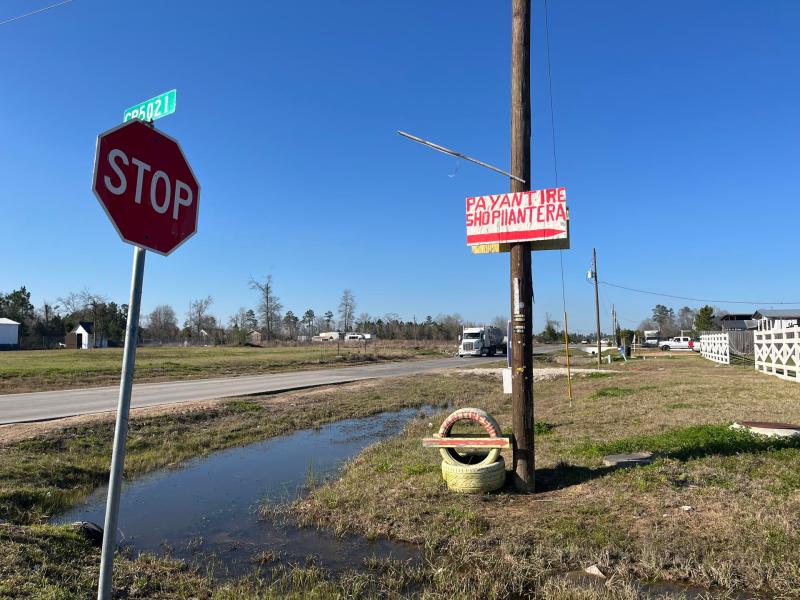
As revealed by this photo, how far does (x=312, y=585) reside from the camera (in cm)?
447

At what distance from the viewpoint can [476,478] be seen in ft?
21.5

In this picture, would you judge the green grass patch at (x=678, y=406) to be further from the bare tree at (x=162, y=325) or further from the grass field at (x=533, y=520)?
the bare tree at (x=162, y=325)

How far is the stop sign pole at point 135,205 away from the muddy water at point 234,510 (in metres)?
2.80

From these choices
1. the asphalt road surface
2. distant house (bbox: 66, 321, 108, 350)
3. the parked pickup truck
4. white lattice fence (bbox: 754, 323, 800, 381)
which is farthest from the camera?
distant house (bbox: 66, 321, 108, 350)

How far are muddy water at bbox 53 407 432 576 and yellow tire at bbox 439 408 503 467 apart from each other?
1838 millimetres

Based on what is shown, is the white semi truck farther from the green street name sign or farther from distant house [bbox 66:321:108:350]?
distant house [bbox 66:321:108:350]

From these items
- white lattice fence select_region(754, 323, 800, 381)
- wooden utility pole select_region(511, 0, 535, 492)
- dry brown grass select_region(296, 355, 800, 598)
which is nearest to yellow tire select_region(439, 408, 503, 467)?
wooden utility pole select_region(511, 0, 535, 492)

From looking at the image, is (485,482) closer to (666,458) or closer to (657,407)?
(666,458)

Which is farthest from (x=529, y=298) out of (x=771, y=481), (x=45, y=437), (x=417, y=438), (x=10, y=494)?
(x=45, y=437)

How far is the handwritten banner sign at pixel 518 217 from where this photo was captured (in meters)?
6.84

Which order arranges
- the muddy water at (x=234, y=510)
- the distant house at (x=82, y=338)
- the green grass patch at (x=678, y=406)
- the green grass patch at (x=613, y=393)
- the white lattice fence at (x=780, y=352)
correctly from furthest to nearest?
1. the distant house at (x=82, y=338)
2. the white lattice fence at (x=780, y=352)
3. the green grass patch at (x=613, y=393)
4. the green grass patch at (x=678, y=406)
5. the muddy water at (x=234, y=510)

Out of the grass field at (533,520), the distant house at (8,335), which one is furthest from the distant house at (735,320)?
the distant house at (8,335)

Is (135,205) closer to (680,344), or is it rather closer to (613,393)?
(613,393)

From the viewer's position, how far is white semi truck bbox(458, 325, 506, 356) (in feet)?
187
